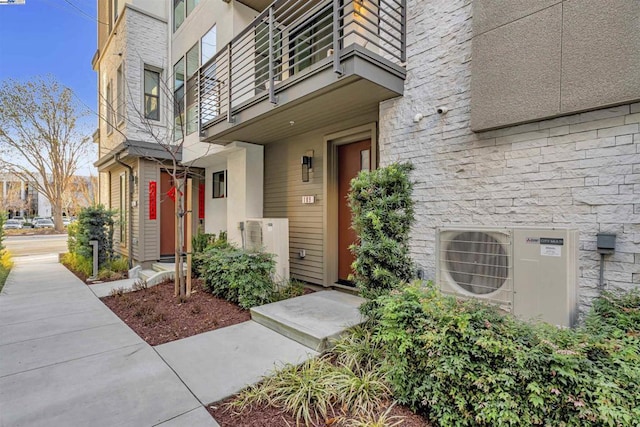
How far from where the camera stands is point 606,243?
8.56 ft

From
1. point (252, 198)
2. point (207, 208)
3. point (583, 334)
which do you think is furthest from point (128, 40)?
point (583, 334)

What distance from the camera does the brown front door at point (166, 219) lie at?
8.98 metres

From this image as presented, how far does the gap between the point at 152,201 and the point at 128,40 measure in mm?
4709

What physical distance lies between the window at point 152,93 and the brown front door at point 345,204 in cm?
668

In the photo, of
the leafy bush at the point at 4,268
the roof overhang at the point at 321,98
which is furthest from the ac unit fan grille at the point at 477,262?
the leafy bush at the point at 4,268

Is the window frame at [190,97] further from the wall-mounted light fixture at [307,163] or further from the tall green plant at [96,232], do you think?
the wall-mounted light fixture at [307,163]

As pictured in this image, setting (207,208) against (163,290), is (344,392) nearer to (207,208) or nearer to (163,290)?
(163,290)

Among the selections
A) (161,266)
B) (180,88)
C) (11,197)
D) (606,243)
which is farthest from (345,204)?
(11,197)

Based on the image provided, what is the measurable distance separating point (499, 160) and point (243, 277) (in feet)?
12.6

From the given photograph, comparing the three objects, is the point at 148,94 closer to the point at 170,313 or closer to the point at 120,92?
the point at 120,92

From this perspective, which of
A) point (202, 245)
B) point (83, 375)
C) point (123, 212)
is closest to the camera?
point (83, 375)

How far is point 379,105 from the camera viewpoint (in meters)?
4.39

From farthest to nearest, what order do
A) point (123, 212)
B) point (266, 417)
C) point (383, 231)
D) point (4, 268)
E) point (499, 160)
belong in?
point (123, 212) < point (4, 268) < point (383, 231) < point (499, 160) < point (266, 417)

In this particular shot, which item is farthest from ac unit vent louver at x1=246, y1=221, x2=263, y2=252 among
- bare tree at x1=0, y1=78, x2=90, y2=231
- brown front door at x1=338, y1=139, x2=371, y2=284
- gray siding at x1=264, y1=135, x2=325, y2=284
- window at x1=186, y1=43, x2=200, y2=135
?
bare tree at x1=0, y1=78, x2=90, y2=231
